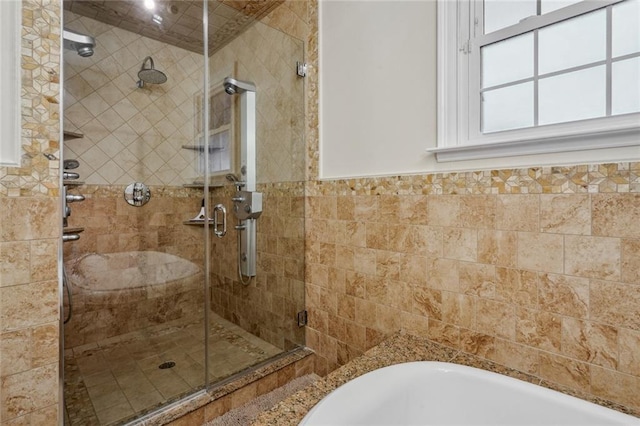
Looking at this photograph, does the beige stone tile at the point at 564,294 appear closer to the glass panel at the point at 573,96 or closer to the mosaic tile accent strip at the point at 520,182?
the mosaic tile accent strip at the point at 520,182

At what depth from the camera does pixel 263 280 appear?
1.93 meters

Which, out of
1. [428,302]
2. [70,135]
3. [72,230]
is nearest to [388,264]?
[428,302]

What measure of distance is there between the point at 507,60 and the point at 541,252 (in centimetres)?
78

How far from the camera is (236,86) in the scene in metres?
1.79

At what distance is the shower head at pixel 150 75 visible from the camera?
163 centimetres

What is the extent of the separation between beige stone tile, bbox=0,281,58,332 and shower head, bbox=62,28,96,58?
98 centimetres

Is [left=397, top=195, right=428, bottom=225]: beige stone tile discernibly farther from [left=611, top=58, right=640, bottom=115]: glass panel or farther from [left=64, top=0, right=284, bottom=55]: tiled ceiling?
[left=64, top=0, right=284, bottom=55]: tiled ceiling

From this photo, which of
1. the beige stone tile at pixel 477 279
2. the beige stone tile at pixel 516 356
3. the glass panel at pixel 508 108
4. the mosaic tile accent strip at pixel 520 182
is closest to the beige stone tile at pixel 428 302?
the beige stone tile at pixel 477 279

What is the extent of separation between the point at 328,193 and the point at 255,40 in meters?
1.03

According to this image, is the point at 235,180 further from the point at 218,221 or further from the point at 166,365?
the point at 166,365

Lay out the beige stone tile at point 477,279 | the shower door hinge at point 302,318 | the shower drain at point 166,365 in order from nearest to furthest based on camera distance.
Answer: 1. the beige stone tile at point 477,279
2. the shower drain at point 166,365
3. the shower door hinge at point 302,318

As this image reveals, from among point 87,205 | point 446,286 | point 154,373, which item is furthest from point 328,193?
point 154,373

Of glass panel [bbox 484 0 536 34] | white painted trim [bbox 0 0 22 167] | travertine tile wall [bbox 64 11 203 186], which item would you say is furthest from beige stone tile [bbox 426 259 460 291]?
white painted trim [bbox 0 0 22 167]

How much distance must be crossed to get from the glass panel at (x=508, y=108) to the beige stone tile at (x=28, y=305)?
6.16 feet
